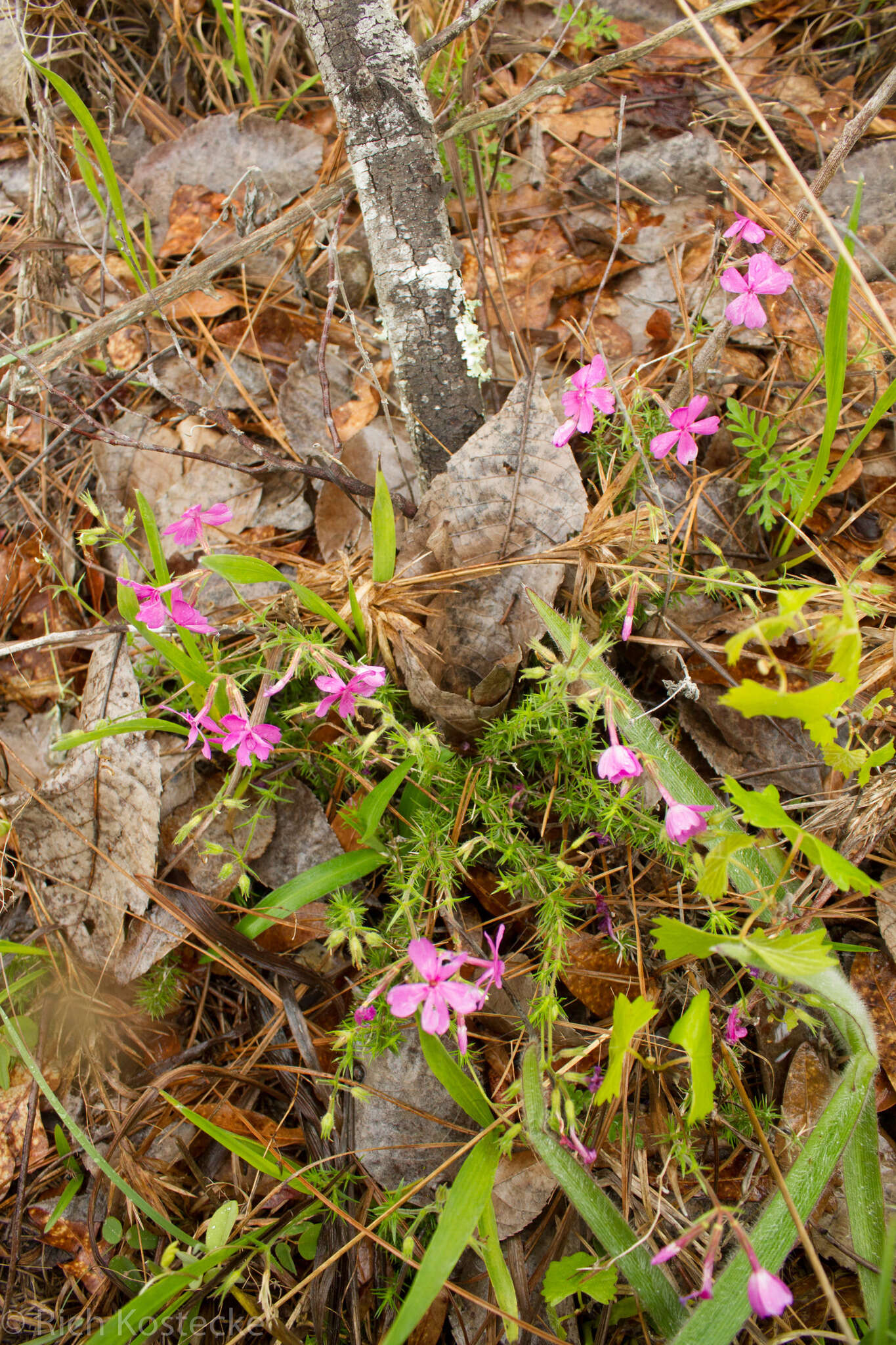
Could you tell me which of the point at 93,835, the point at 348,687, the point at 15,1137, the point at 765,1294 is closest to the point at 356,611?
the point at 348,687

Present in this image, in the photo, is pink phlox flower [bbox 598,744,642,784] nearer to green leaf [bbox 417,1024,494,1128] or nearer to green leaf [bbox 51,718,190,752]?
green leaf [bbox 417,1024,494,1128]

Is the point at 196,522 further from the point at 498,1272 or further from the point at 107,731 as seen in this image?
the point at 498,1272

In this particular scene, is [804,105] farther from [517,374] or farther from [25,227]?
[25,227]

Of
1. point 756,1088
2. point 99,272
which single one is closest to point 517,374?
point 99,272

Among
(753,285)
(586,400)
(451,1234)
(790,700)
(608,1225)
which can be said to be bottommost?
(608,1225)

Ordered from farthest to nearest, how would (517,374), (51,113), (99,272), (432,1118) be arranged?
(99,272), (51,113), (517,374), (432,1118)

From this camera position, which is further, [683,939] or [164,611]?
[164,611]
